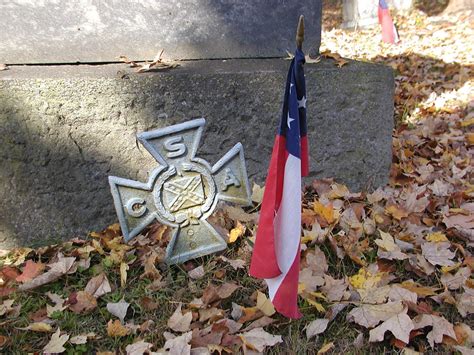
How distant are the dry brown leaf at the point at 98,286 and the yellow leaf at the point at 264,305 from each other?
0.71 metres

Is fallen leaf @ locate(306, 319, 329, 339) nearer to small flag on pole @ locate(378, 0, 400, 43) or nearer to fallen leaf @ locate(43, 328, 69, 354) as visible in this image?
fallen leaf @ locate(43, 328, 69, 354)

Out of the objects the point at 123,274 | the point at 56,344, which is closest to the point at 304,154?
the point at 123,274

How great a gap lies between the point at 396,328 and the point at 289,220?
642 millimetres

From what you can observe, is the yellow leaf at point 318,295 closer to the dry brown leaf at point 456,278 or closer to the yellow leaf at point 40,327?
the dry brown leaf at point 456,278

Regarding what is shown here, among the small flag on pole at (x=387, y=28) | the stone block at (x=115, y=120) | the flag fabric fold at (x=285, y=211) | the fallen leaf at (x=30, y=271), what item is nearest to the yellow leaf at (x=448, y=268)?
the flag fabric fold at (x=285, y=211)

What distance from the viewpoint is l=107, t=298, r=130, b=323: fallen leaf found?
79.4 inches

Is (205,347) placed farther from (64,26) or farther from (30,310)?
(64,26)

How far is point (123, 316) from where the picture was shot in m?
2.01

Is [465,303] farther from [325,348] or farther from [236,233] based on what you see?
[236,233]

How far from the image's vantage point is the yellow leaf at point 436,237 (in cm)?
239

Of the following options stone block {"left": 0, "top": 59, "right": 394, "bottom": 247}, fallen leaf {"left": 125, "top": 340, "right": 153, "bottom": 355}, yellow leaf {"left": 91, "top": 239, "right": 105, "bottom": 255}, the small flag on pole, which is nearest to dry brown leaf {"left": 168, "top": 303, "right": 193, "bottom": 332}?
fallen leaf {"left": 125, "top": 340, "right": 153, "bottom": 355}

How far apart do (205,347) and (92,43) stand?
1843 millimetres

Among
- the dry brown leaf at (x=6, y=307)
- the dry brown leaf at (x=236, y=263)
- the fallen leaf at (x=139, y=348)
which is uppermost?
the dry brown leaf at (x=236, y=263)

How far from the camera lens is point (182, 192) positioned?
7.63 ft
